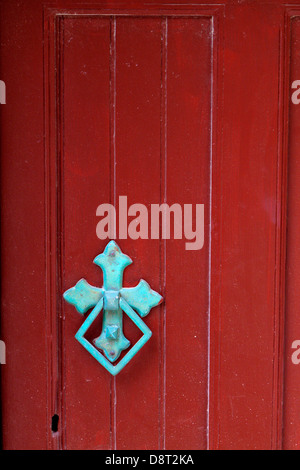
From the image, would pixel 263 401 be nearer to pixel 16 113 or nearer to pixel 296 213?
pixel 296 213

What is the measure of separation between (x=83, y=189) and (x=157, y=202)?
162 millimetres

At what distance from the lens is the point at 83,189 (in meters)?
0.81

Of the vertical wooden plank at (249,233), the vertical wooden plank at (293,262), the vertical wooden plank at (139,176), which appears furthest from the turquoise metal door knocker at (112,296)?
the vertical wooden plank at (293,262)

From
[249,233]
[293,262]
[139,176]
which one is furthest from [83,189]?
[293,262]

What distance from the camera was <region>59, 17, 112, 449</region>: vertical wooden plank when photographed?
0.79 meters

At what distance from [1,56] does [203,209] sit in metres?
0.53

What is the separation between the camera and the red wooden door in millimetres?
788

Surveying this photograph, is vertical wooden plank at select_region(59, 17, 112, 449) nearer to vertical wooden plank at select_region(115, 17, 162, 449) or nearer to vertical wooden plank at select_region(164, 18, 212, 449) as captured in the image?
vertical wooden plank at select_region(115, 17, 162, 449)

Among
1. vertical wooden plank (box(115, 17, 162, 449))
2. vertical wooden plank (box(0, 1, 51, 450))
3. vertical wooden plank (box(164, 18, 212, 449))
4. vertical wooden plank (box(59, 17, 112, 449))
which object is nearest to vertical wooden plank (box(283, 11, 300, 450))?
vertical wooden plank (box(164, 18, 212, 449))

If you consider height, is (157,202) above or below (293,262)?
above

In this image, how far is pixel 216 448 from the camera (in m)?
0.84

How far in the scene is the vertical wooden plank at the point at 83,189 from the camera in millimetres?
789

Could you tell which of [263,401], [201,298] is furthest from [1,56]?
[263,401]

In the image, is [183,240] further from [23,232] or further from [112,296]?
[23,232]
